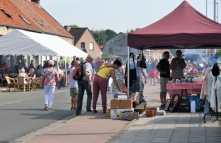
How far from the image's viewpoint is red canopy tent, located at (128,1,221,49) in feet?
45.1

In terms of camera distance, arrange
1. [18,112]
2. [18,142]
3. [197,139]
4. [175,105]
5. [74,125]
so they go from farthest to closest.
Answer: [18,112], [175,105], [74,125], [18,142], [197,139]

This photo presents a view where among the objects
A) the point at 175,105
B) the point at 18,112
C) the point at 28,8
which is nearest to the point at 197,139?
the point at 175,105

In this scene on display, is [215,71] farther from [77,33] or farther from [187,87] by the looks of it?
[77,33]

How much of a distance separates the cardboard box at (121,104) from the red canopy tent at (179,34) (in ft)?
5.34

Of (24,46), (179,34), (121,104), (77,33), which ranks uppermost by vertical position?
(77,33)

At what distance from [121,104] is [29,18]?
37.4m

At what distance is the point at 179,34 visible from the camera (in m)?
14.0

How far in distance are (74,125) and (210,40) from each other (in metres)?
4.09

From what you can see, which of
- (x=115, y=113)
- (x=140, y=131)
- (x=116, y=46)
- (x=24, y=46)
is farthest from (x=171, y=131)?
(x=116, y=46)

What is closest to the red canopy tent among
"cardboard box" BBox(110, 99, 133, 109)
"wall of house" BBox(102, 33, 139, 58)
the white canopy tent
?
"cardboard box" BBox(110, 99, 133, 109)

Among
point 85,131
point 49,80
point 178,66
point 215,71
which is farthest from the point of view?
point 49,80

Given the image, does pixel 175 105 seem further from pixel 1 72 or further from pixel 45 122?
pixel 1 72

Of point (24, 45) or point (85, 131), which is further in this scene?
point (24, 45)

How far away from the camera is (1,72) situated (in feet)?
122
